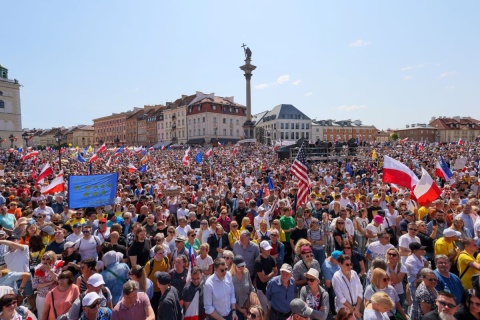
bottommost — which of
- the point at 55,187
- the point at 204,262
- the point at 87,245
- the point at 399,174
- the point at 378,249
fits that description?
the point at 204,262

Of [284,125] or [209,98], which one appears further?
[284,125]

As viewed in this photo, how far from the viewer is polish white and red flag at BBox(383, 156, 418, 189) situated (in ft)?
32.5

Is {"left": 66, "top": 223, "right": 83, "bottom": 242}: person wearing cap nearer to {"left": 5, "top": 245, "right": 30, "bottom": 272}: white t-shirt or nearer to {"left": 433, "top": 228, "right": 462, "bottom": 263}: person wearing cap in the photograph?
{"left": 5, "top": 245, "right": 30, "bottom": 272}: white t-shirt

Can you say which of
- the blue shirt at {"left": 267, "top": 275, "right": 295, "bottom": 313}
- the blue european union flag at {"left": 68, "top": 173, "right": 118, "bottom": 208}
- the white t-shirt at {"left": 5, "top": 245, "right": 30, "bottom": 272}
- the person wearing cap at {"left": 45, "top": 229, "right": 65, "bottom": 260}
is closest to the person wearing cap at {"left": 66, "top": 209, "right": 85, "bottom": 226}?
the blue european union flag at {"left": 68, "top": 173, "right": 118, "bottom": 208}

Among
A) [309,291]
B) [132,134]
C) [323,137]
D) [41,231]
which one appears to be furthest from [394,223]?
[132,134]

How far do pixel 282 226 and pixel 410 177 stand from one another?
4.39m

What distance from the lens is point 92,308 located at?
399 cm

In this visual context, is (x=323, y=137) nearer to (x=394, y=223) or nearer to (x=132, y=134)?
(x=132, y=134)

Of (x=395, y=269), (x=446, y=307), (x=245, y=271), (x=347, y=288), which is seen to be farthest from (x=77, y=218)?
(x=446, y=307)

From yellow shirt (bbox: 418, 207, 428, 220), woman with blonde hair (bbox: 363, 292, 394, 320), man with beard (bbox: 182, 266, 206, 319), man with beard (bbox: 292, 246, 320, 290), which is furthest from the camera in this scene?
yellow shirt (bbox: 418, 207, 428, 220)

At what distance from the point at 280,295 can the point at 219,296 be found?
2.87 feet

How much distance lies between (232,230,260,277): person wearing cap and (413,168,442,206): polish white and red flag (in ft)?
16.8

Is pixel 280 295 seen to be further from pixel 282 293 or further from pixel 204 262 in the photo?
pixel 204 262

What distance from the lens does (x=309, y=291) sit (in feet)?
15.4
